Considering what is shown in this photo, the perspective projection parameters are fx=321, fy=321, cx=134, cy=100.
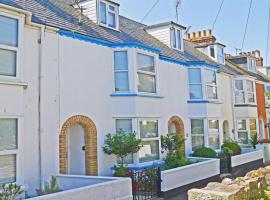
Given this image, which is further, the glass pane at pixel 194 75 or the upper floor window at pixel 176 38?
the upper floor window at pixel 176 38

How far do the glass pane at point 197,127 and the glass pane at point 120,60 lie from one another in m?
6.60

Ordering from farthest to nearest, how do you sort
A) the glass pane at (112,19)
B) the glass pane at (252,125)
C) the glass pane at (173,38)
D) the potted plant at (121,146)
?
the glass pane at (252,125), the glass pane at (173,38), the glass pane at (112,19), the potted plant at (121,146)

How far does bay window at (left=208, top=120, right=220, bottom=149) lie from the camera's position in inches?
730

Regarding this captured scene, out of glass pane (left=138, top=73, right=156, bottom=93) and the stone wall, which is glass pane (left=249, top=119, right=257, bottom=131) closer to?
glass pane (left=138, top=73, right=156, bottom=93)

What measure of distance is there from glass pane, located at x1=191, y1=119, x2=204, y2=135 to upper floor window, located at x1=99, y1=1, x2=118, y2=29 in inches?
275

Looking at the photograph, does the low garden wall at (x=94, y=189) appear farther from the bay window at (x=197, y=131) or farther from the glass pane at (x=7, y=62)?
the bay window at (x=197, y=131)

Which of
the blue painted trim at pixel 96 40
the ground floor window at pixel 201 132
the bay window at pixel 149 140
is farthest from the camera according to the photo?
the ground floor window at pixel 201 132

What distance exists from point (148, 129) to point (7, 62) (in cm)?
686

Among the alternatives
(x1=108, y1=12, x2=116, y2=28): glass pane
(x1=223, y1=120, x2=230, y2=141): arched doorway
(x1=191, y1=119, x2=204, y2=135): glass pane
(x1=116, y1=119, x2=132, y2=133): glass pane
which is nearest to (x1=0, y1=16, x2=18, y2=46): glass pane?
(x1=116, y1=119, x2=132, y2=133): glass pane

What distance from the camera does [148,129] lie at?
14.0 meters

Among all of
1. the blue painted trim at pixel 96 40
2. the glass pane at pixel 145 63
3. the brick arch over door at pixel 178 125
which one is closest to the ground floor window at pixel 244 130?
the brick arch over door at pixel 178 125

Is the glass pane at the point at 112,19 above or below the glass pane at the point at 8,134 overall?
above

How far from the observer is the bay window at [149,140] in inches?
535

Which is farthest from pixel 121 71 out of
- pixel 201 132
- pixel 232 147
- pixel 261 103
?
pixel 261 103
